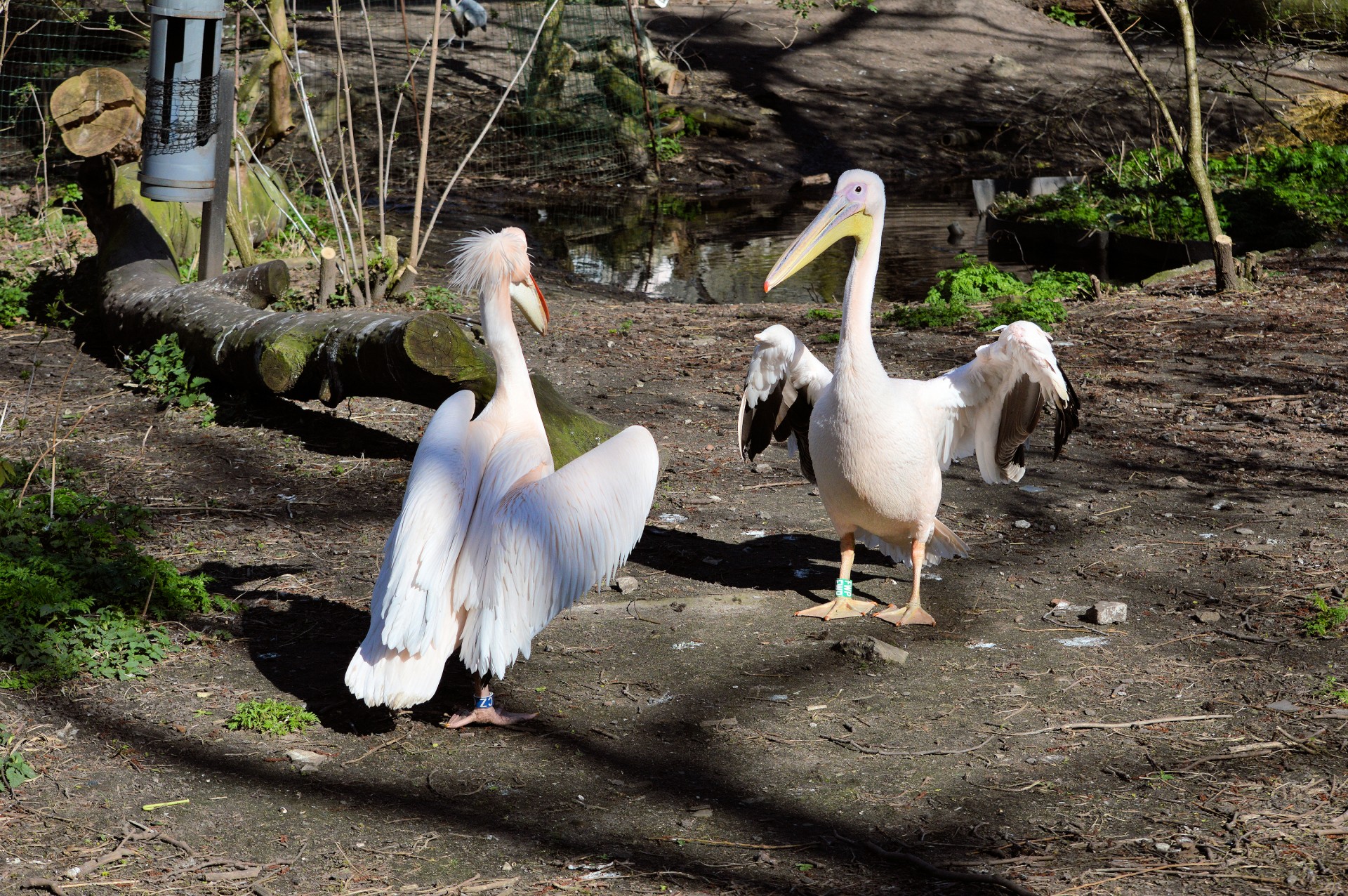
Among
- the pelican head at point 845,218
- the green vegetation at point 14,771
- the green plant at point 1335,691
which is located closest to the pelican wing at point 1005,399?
the pelican head at point 845,218

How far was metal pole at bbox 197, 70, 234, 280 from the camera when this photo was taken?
21.5ft

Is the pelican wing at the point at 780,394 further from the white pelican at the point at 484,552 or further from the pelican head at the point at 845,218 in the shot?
the white pelican at the point at 484,552

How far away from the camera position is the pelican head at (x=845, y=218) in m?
4.22

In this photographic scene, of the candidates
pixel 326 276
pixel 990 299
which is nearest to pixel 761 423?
pixel 326 276

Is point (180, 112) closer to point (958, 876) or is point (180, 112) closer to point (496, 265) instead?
point (496, 265)

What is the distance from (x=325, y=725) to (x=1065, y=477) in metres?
3.52

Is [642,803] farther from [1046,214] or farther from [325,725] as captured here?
[1046,214]

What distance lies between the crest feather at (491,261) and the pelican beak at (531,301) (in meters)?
0.07

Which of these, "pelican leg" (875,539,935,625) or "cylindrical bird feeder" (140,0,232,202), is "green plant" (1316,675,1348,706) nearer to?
"pelican leg" (875,539,935,625)

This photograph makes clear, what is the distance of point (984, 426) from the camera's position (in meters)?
4.34

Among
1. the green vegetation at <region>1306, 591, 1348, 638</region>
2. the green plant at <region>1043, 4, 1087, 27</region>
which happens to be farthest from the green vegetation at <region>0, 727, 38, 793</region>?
the green plant at <region>1043, 4, 1087, 27</region>

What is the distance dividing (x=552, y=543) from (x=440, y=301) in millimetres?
4640

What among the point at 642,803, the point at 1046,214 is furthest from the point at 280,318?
the point at 1046,214

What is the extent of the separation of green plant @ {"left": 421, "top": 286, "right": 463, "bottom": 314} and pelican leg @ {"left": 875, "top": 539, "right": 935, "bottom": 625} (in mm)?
4182
